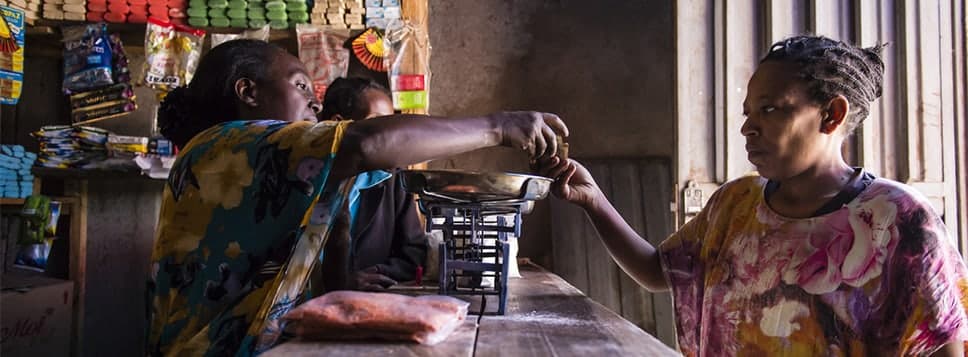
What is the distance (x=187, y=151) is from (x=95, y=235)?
10.7 feet

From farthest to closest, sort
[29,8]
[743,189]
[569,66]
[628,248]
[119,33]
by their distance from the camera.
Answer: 1. [569,66]
2. [119,33]
3. [29,8]
4. [628,248]
5. [743,189]

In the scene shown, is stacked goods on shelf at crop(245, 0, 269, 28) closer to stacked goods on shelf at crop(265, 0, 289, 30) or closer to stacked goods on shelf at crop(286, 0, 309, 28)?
stacked goods on shelf at crop(265, 0, 289, 30)

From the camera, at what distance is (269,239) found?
127cm

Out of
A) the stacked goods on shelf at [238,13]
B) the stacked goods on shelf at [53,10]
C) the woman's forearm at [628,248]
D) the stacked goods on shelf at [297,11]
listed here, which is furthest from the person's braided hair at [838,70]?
the stacked goods on shelf at [53,10]

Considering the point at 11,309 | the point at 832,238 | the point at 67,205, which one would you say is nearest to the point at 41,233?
the point at 67,205

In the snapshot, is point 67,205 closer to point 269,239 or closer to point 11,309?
point 11,309

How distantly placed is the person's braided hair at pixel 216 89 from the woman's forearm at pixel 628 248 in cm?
111

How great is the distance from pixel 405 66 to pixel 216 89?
2114mm

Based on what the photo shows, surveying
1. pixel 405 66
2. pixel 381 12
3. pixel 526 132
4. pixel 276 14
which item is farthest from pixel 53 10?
pixel 526 132

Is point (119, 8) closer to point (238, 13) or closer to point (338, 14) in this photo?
point (238, 13)

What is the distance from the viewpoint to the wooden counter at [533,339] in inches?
44.3

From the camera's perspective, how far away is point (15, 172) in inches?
136

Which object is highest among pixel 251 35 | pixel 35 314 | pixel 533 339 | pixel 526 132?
pixel 251 35

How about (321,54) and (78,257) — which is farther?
(78,257)
